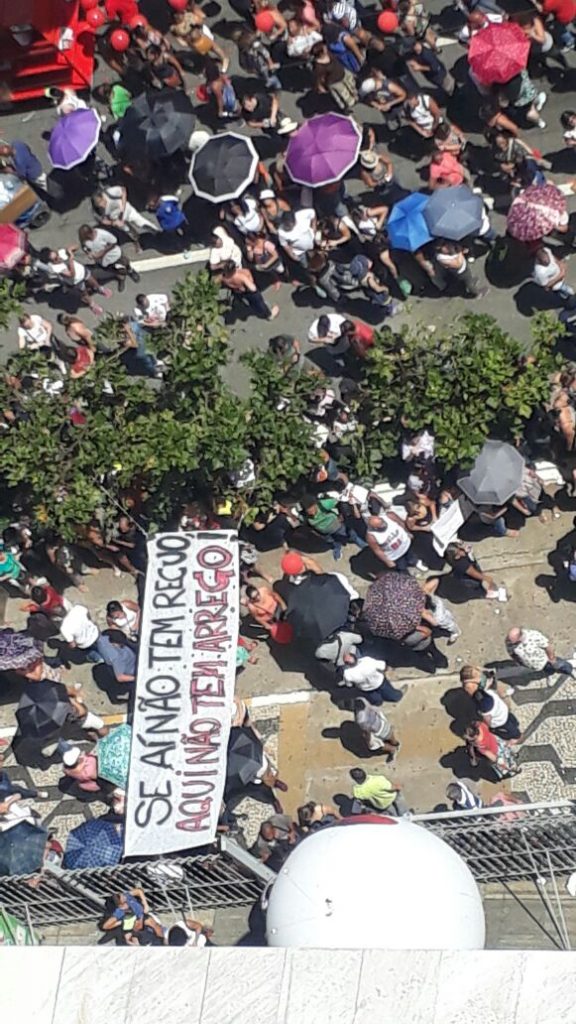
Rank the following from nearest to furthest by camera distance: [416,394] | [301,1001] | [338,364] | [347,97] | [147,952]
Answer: [301,1001] → [147,952] → [416,394] → [338,364] → [347,97]

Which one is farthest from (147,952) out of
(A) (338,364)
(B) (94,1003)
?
(A) (338,364)

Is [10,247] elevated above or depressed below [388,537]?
above

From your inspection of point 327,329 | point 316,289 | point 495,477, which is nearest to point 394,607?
point 495,477

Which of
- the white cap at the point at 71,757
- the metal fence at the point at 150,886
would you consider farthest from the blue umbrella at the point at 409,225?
the metal fence at the point at 150,886

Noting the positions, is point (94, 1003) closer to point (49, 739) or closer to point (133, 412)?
point (49, 739)

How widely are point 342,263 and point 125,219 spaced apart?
3110 millimetres

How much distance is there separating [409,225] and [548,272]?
5.68 feet

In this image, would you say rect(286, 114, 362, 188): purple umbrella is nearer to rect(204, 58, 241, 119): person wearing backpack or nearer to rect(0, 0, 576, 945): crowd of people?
rect(0, 0, 576, 945): crowd of people

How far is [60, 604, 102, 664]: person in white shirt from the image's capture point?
52.1ft

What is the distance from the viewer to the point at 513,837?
12930 millimetres

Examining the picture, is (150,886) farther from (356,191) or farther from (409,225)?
(356,191)

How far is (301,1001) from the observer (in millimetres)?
10484

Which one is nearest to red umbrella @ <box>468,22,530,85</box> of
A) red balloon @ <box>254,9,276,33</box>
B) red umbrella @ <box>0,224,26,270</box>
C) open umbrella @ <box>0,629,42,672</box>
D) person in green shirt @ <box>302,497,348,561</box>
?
red balloon @ <box>254,9,276,33</box>

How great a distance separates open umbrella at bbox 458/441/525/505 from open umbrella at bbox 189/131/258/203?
5.04m
